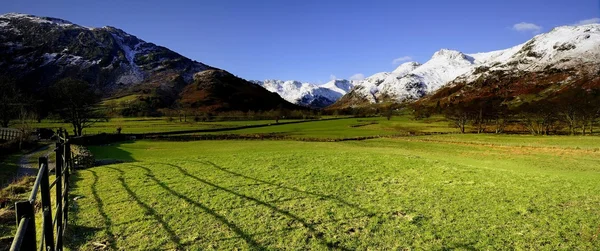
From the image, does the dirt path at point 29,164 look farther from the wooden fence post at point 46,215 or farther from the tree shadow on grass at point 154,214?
the wooden fence post at point 46,215

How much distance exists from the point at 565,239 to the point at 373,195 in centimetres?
678

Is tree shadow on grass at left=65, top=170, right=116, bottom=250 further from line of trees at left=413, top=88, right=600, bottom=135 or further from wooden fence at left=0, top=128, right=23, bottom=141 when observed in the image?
line of trees at left=413, top=88, right=600, bottom=135

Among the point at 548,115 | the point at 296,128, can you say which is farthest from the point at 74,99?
the point at 548,115

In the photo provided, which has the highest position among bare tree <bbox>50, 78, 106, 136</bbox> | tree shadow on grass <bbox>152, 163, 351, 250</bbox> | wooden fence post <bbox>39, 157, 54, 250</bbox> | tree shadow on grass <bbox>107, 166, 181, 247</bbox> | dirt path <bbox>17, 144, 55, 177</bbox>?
bare tree <bbox>50, 78, 106, 136</bbox>

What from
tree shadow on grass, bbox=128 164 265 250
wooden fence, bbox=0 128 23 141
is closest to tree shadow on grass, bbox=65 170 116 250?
tree shadow on grass, bbox=128 164 265 250

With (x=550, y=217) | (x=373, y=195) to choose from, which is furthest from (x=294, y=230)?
(x=550, y=217)

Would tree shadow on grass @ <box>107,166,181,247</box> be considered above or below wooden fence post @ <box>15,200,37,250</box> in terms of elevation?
below

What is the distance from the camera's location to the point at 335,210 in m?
12.5

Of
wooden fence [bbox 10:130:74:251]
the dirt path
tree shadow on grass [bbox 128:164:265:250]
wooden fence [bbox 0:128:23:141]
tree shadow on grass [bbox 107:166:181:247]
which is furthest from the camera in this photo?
wooden fence [bbox 0:128:23:141]

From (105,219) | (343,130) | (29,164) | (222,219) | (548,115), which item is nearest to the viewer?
(222,219)

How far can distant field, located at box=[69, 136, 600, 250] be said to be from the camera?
971cm

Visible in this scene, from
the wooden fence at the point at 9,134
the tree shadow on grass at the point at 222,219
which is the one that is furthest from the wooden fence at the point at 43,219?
the wooden fence at the point at 9,134

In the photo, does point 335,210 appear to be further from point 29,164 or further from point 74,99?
point 74,99

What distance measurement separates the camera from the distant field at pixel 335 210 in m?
9.71
